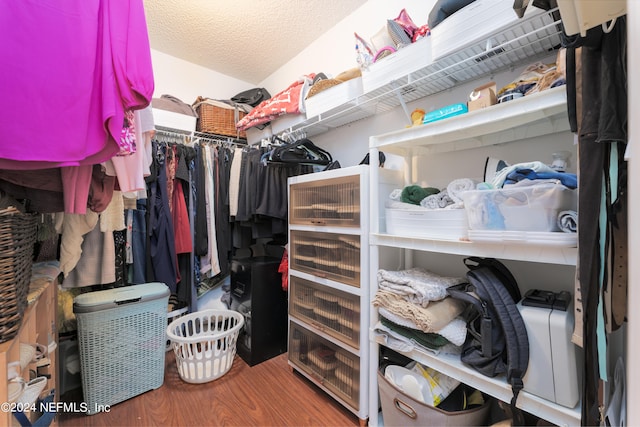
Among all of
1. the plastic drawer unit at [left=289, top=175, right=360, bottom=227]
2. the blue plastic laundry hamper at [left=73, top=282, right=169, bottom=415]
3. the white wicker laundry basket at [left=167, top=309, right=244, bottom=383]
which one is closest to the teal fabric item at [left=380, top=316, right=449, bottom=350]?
the plastic drawer unit at [left=289, top=175, right=360, bottom=227]

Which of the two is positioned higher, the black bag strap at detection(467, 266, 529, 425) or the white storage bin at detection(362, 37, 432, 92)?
the white storage bin at detection(362, 37, 432, 92)

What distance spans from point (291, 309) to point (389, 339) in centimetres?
76

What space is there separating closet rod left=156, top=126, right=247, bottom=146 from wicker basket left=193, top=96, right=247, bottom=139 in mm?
54

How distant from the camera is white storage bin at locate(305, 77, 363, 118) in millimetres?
1528

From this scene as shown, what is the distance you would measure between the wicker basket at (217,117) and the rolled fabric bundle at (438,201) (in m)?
1.85

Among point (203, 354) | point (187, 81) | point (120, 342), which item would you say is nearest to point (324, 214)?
point (203, 354)

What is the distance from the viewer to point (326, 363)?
1.53 metres

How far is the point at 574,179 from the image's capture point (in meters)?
0.78

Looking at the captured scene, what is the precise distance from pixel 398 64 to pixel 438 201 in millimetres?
678

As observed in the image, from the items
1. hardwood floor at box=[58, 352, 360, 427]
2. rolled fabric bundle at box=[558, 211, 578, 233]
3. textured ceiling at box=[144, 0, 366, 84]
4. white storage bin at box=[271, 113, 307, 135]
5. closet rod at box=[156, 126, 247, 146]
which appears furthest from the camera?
closet rod at box=[156, 126, 247, 146]

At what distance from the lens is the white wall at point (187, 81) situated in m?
2.26

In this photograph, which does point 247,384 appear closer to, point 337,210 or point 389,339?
point 389,339

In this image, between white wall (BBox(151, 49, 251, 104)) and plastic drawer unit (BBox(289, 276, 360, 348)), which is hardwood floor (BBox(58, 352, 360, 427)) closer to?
plastic drawer unit (BBox(289, 276, 360, 348))

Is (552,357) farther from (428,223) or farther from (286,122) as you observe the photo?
(286,122)
